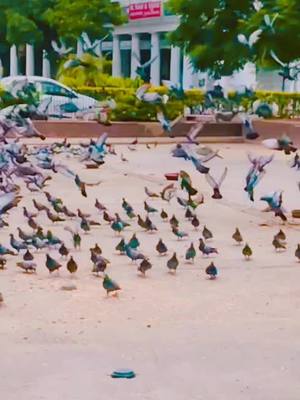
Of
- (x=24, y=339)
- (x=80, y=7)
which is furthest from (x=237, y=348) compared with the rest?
(x=80, y=7)

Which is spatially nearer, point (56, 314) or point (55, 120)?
point (56, 314)

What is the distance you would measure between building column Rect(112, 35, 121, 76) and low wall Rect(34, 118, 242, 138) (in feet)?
115

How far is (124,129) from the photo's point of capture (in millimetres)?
25188

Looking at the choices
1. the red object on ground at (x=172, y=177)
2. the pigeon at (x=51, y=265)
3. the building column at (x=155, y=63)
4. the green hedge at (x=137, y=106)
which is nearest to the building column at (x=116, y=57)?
the building column at (x=155, y=63)

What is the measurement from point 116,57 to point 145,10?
205 inches

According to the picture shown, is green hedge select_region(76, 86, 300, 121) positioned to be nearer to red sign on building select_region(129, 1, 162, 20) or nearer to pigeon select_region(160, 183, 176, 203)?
pigeon select_region(160, 183, 176, 203)

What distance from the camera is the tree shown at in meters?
24.7

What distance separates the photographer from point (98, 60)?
3078 cm

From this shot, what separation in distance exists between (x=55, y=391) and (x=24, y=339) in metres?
0.94

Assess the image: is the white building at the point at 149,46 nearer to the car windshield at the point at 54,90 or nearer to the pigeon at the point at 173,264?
the car windshield at the point at 54,90

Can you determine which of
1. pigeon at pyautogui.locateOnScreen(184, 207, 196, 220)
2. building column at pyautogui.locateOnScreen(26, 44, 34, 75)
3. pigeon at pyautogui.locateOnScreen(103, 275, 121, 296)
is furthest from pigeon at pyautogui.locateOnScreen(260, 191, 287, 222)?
building column at pyautogui.locateOnScreen(26, 44, 34, 75)

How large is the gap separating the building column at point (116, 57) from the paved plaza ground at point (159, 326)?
5083cm

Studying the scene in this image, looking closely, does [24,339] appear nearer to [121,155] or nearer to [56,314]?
[56,314]

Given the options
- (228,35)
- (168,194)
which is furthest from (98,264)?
(228,35)
